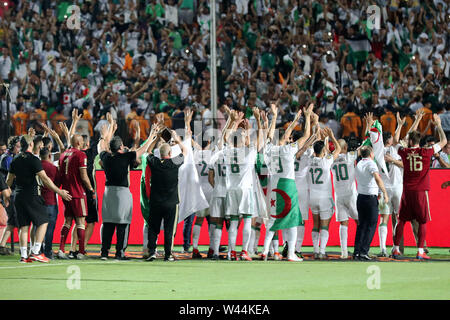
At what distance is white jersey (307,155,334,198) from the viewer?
48.7ft

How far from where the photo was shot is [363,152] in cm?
1416

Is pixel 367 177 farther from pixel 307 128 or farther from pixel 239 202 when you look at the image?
pixel 239 202

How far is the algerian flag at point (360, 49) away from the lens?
73.6 feet

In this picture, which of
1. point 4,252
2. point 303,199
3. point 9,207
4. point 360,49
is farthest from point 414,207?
point 360,49

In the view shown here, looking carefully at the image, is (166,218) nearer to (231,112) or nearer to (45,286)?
(231,112)

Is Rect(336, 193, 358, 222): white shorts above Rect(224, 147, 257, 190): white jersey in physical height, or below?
below

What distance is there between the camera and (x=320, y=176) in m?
14.9

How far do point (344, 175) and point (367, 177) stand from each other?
111cm

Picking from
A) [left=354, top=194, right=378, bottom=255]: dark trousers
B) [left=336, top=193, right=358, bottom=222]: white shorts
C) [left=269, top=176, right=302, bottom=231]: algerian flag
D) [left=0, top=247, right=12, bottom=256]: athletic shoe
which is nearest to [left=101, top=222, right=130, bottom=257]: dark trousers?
[left=0, top=247, right=12, bottom=256]: athletic shoe

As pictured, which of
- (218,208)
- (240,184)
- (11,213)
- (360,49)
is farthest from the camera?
(360,49)

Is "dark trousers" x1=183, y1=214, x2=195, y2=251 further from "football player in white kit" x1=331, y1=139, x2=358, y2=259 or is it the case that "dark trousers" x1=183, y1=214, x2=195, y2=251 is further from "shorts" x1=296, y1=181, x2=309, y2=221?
"football player in white kit" x1=331, y1=139, x2=358, y2=259

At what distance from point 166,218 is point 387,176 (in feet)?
15.0

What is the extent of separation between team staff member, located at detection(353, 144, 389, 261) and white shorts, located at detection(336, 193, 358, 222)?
0.88m
